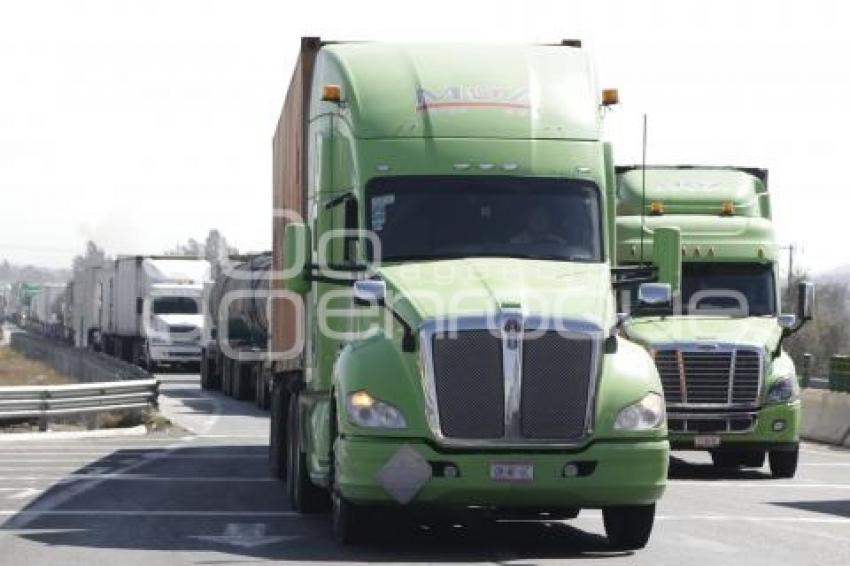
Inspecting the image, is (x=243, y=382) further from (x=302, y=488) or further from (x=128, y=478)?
(x=302, y=488)

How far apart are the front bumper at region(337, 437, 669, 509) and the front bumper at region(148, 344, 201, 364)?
4995 centimetres

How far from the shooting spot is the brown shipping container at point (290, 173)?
17969 mm

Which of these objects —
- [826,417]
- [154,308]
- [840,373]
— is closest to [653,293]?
[826,417]

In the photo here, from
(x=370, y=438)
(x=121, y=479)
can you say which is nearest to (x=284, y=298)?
(x=121, y=479)

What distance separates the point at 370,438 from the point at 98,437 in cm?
1827

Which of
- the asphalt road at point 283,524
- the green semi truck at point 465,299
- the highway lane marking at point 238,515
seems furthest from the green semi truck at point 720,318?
the green semi truck at point 465,299

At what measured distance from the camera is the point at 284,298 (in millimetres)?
20469

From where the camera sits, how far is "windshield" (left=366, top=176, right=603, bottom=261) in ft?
47.7

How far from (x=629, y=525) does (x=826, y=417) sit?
18802mm

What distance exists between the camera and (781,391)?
2186 cm

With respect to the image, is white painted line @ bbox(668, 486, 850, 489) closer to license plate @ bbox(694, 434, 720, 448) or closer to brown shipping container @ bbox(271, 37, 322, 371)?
license plate @ bbox(694, 434, 720, 448)

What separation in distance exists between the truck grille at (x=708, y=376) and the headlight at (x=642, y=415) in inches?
330

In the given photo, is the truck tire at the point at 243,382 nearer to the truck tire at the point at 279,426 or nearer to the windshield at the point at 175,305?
the windshield at the point at 175,305

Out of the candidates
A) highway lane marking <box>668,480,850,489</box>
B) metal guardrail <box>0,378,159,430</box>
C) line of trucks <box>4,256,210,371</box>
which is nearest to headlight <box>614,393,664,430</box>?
highway lane marking <box>668,480,850,489</box>
